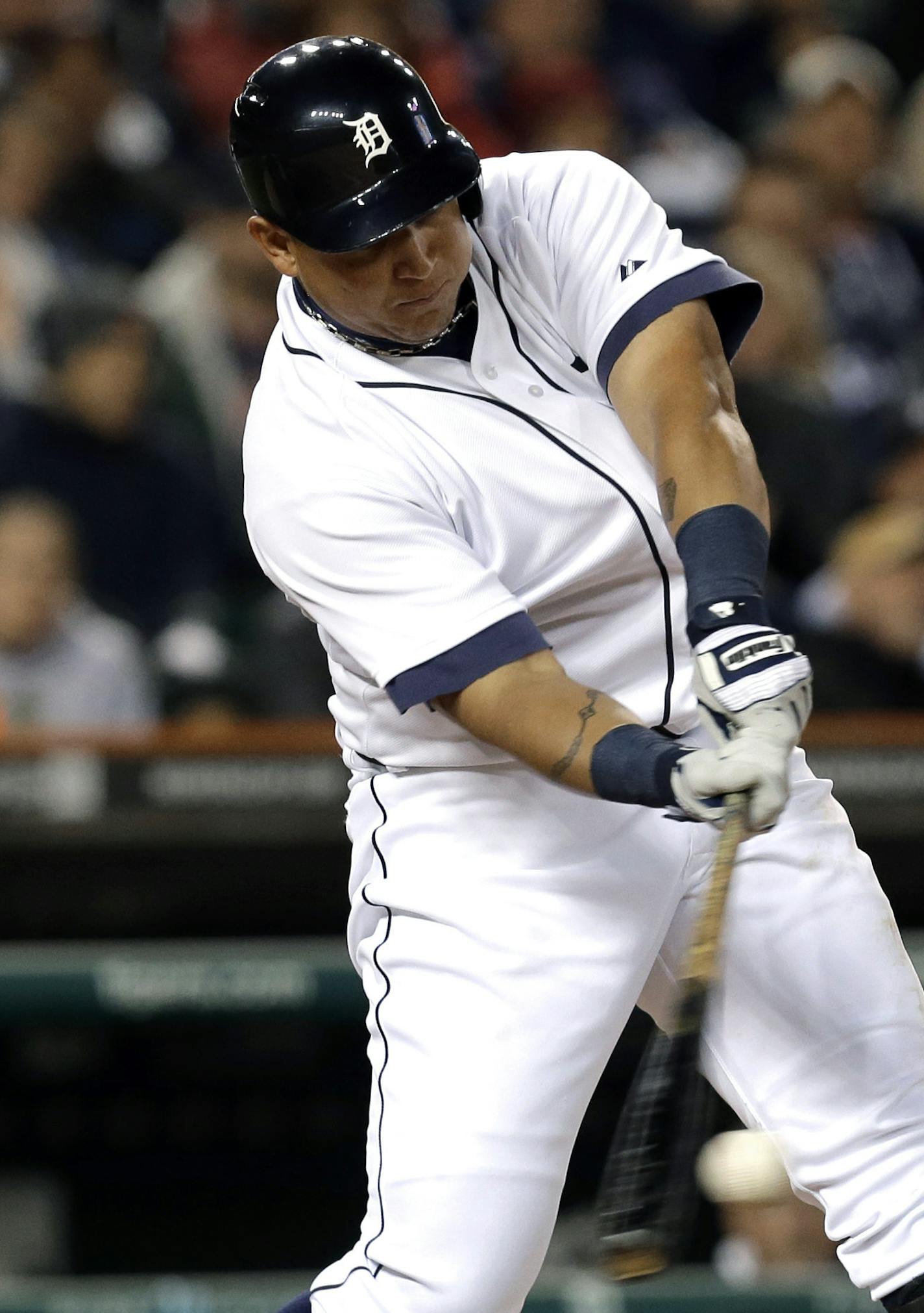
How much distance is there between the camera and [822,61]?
18.8 ft

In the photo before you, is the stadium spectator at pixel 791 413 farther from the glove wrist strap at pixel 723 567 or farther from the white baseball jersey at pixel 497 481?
the glove wrist strap at pixel 723 567

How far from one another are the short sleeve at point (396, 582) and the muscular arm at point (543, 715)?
2cm

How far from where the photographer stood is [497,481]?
6.92 feet

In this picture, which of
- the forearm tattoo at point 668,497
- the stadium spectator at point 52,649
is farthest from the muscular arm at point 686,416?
the stadium spectator at point 52,649

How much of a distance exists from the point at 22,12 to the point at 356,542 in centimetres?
377

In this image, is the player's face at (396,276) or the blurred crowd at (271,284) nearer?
the player's face at (396,276)

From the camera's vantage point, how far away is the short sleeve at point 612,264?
212cm

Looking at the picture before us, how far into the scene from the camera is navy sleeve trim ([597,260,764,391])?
211cm

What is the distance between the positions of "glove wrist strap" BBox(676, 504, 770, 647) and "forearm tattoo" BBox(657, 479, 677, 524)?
35mm

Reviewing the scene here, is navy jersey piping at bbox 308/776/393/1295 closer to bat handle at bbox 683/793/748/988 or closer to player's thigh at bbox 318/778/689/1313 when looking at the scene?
player's thigh at bbox 318/778/689/1313

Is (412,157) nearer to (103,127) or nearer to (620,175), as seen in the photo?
(620,175)

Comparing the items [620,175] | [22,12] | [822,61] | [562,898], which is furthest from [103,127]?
[562,898]

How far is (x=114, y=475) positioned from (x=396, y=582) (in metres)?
2.53

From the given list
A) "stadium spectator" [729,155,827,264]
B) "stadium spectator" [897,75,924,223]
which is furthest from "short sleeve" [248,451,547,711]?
"stadium spectator" [897,75,924,223]
